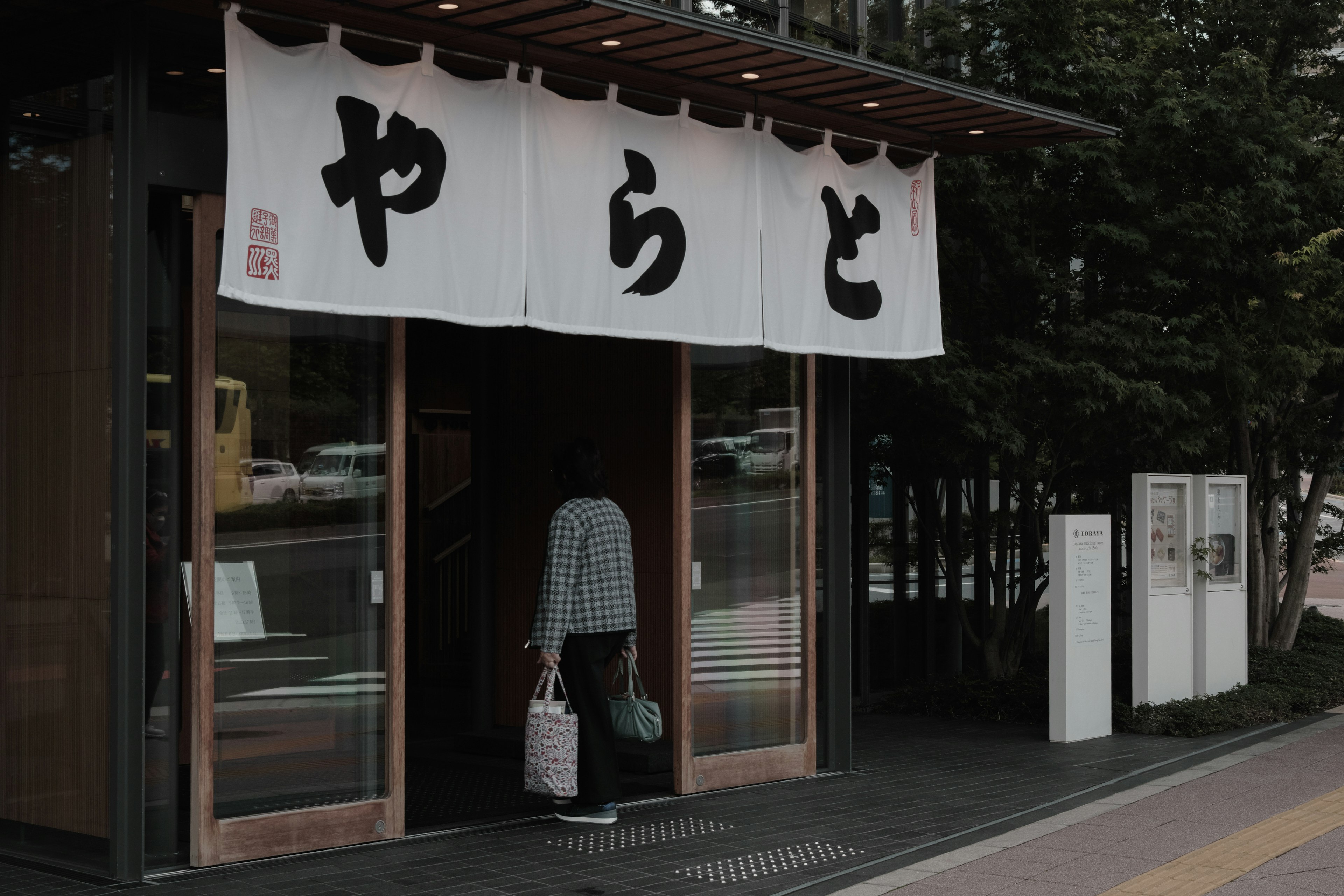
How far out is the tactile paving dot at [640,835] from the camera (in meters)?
7.49

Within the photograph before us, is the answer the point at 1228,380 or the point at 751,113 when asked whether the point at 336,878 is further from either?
the point at 1228,380

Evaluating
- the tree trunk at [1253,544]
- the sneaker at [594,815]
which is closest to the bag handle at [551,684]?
the sneaker at [594,815]

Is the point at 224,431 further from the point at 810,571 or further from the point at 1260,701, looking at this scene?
the point at 1260,701

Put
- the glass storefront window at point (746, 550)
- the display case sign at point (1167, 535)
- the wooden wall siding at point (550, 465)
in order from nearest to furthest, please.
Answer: the glass storefront window at point (746, 550)
the wooden wall siding at point (550, 465)
the display case sign at point (1167, 535)

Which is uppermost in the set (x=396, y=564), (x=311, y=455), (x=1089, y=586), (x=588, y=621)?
(x=311, y=455)

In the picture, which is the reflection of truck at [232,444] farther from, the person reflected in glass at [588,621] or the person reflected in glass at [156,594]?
the person reflected in glass at [588,621]

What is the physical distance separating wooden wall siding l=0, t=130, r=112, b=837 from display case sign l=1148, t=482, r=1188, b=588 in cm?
868

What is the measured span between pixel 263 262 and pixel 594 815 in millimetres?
3652

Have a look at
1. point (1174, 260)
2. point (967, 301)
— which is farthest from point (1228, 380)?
point (967, 301)

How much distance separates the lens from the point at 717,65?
8078 millimetres

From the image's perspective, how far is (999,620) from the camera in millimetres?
13523

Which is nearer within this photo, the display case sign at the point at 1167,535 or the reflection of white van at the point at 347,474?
the reflection of white van at the point at 347,474

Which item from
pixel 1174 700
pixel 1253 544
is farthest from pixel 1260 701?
pixel 1253 544

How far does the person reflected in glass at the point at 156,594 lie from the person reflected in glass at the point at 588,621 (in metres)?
2.06
